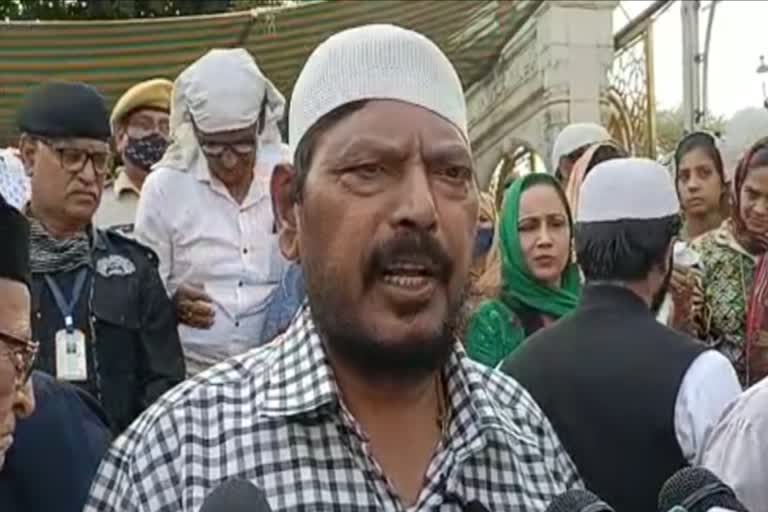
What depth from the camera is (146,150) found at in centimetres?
561

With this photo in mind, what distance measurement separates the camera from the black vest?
136 inches

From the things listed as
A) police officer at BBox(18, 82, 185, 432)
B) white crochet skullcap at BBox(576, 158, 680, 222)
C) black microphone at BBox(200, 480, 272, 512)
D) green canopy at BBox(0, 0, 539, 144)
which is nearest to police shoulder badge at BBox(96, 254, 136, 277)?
police officer at BBox(18, 82, 185, 432)

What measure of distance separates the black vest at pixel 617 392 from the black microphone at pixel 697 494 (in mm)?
1833

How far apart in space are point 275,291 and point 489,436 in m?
2.56

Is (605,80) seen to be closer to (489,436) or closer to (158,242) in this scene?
(158,242)

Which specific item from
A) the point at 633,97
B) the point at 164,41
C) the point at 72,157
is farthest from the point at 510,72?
the point at 72,157

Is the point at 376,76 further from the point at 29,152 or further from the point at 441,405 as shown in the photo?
the point at 29,152

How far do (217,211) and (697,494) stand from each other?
3209 millimetres

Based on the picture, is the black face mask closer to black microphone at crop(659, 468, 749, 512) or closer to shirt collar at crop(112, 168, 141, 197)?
shirt collar at crop(112, 168, 141, 197)

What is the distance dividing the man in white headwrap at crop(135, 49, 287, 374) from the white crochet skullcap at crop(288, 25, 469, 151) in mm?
2498

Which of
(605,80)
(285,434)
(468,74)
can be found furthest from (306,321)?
(468,74)

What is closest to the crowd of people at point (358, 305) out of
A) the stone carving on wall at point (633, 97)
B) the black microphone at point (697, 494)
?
the black microphone at point (697, 494)

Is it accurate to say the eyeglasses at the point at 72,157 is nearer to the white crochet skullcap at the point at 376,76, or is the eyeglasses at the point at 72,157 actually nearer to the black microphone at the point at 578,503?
the white crochet skullcap at the point at 376,76

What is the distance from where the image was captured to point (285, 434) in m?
1.92
